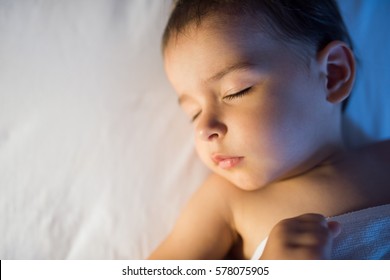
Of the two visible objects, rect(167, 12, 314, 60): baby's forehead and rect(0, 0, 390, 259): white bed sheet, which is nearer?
rect(167, 12, 314, 60): baby's forehead

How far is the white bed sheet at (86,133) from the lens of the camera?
0.71 m

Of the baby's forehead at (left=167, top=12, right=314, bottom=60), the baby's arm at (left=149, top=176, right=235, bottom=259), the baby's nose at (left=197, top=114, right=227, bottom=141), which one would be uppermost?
the baby's forehead at (left=167, top=12, right=314, bottom=60)

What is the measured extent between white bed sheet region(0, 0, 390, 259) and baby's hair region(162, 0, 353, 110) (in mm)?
96

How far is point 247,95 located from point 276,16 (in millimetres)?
142

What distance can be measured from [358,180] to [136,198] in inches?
15.8

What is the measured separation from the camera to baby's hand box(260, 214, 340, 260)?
1.80 feet

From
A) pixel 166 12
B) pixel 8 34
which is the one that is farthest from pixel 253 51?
pixel 8 34

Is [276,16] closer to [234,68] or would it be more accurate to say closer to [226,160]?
[234,68]

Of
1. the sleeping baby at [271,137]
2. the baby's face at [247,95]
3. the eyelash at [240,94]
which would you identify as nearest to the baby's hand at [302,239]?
the sleeping baby at [271,137]

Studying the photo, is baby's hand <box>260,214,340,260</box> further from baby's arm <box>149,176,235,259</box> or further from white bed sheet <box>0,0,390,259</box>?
white bed sheet <box>0,0,390,259</box>

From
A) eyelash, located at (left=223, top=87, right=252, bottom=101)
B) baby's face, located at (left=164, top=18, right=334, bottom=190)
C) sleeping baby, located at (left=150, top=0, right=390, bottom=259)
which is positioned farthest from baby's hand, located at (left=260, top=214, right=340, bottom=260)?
eyelash, located at (left=223, top=87, right=252, bottom=101)

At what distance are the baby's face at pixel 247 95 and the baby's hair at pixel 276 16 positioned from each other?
0.02 meters

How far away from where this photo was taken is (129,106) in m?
0.75
